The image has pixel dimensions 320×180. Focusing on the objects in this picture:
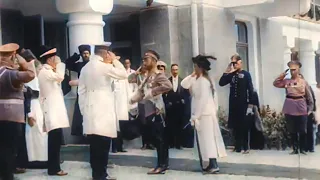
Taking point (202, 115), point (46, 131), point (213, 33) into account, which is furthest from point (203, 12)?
point (46, 131)

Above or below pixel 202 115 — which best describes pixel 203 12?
above

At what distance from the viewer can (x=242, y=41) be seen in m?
11.9

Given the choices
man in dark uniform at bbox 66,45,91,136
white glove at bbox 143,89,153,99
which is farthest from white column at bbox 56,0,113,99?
white glove at bbox 143,89,153,99

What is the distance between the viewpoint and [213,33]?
10984 millimetres

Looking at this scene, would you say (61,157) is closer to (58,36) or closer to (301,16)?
(58,36)

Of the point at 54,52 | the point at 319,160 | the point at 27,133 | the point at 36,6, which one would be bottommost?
the point at 319,160

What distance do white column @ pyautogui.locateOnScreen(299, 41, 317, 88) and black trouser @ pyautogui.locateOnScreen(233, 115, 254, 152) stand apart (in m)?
0.98

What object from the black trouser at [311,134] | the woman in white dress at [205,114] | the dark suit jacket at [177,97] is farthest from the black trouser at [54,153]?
the black trouser at [311,134]

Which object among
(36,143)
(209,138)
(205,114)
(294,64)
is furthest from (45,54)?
(294,64)

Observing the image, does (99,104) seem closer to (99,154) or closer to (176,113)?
(99,154)

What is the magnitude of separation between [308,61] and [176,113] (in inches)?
79.2

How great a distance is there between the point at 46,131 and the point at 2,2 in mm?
2192

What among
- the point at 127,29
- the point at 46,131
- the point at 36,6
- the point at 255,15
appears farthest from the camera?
the point at 255,15

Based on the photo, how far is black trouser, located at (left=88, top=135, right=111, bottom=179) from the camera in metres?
6.92
